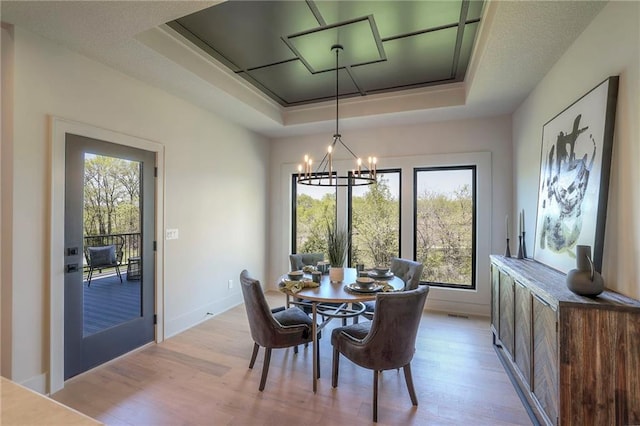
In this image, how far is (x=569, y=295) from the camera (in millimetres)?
1705

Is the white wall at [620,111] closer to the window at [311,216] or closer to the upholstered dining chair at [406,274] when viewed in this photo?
the upholstered dining chair at [406,274]

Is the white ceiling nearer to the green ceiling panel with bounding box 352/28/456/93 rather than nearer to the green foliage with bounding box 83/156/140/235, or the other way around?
the green ceiling panel with bounding box 352/28/456/93

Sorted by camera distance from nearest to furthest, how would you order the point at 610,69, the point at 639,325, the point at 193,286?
the point at 639,325
the point at 610,69
the point at 193,286

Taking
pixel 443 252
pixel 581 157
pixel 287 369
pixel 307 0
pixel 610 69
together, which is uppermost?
pixel 307 0

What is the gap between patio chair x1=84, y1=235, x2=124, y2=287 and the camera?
2.73 metres

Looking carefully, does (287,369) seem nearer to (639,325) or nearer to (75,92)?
(639,325)

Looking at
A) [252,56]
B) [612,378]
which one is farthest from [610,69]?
[252,56]

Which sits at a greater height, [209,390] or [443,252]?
[443,252]

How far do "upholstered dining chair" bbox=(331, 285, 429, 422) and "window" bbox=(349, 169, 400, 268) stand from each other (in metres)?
2.54

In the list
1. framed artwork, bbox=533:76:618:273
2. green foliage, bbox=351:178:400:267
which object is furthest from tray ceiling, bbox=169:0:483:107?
green foliage, bbox=351:178:400:267

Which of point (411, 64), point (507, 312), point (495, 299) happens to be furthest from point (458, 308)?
point (411, 64)

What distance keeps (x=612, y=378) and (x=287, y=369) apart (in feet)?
7.58

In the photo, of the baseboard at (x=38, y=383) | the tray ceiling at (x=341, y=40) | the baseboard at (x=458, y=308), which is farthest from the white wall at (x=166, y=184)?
the baseboard at (x=458, y=308)

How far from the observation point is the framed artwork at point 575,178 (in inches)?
74.2
